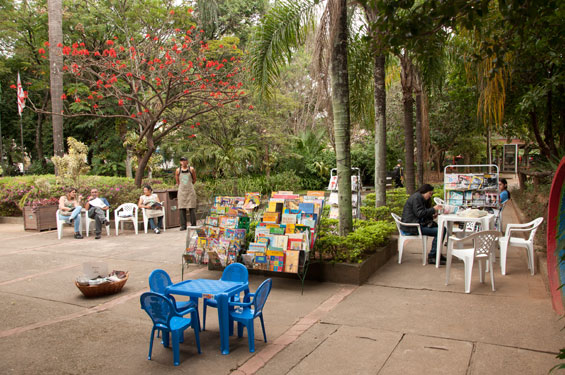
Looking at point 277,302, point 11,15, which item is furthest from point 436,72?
point 11,15

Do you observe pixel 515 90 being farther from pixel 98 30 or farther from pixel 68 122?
pixel 68 122

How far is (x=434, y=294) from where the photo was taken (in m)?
6.27

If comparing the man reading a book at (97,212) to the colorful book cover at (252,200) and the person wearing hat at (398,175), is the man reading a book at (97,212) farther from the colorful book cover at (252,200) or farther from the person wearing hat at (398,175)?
the person wearing hat at (398,175)

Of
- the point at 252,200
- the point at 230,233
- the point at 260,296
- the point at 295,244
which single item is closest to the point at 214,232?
the point at 230,233

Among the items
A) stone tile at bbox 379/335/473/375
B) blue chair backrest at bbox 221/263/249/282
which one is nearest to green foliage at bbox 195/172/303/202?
blue chair backrest at bbox 221/263/249/282

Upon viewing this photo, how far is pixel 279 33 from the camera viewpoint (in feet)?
29.3

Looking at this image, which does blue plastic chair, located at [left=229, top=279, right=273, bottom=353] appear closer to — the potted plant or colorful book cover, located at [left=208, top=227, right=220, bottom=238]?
colorful book cover, located at [left=208, top=227, right=220, bottom=238]

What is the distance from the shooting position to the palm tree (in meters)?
7.77

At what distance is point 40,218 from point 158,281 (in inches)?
372

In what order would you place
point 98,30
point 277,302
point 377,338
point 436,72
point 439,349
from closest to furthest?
1. point 439,349
2. point 377,338
3. point 277,302
4. point 436,72
5. point 98,30

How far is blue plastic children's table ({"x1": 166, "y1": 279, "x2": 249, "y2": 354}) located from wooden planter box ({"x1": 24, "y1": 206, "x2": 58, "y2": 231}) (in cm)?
947

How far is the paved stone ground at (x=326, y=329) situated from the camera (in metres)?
4.20

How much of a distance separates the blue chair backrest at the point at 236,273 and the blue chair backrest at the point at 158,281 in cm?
71

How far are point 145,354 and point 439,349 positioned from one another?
2.96 metres
